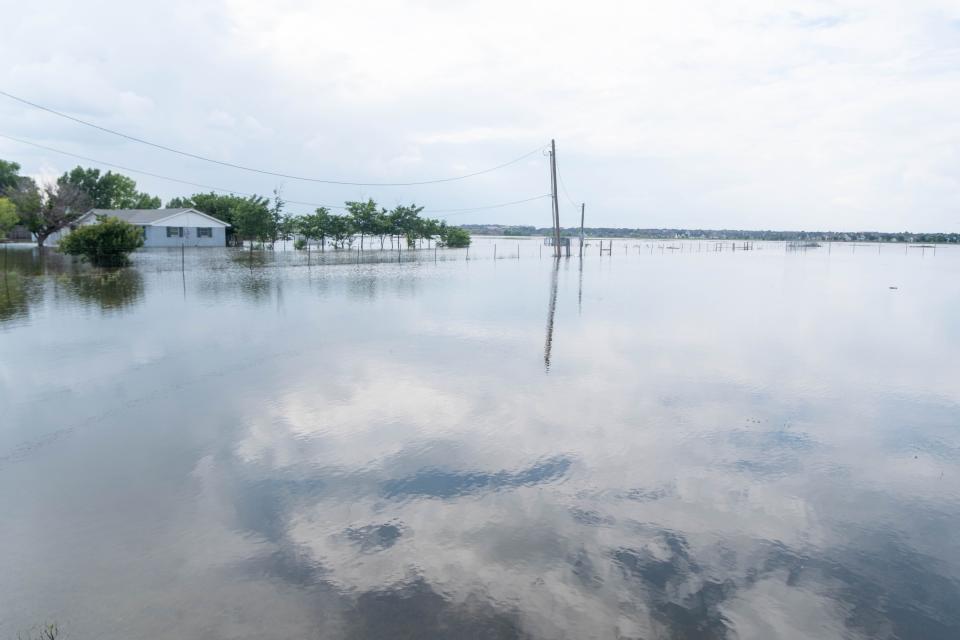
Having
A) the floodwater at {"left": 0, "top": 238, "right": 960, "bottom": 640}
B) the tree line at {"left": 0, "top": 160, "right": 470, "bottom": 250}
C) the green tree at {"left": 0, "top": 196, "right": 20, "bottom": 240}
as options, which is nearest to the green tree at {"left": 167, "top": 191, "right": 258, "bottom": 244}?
the tree line at {"left": 0, "top": 160, "right": 470, "bottom": 250}

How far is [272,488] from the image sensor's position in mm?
9117

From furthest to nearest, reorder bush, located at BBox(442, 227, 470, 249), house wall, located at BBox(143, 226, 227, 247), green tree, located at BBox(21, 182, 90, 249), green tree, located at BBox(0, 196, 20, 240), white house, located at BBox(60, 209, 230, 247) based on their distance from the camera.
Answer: bush, located at BBox(442, 227, 470, 249)
house wall, located at BBox(143, 226, 227, 247)
white house, located at BBox(60, 209, 230, 247)
green tree, located at BBox(21, 182, 90, 249)
green tree, located at BBox(0, 196, 20, 240)

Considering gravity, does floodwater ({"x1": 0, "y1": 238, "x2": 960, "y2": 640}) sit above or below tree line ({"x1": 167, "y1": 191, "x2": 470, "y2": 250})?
below

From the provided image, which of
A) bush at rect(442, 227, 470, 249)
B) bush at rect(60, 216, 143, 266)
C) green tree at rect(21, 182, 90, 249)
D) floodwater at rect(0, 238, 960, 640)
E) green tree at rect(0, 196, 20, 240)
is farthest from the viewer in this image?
bush at rect(442, 227, 470, 249)

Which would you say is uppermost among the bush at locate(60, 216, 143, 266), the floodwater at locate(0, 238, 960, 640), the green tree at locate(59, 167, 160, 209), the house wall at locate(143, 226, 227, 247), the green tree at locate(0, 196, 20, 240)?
the green tree at locate(59, 167, 160, 209)

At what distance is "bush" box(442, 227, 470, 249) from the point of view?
Result: 335ft

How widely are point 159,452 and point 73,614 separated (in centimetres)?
426

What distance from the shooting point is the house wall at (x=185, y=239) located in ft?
229

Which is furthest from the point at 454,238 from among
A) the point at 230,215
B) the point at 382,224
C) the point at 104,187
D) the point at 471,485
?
the point at 471,485

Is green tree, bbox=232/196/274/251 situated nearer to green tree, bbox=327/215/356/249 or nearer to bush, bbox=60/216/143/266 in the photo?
green tree, bbox=327/215/356/249

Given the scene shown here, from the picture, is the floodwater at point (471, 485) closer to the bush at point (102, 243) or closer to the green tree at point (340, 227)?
the bush at point (102, 243)

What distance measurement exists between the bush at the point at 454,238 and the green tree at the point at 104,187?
5249cm

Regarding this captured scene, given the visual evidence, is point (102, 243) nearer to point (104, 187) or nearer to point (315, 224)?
point (315, 224)

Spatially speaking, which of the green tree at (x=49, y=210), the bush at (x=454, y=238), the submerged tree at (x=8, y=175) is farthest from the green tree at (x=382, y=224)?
the submerged tree at (x=8, y=175)
